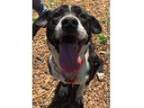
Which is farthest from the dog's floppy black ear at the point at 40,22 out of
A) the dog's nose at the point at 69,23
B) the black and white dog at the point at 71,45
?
the dog's nose at the point at 69,23

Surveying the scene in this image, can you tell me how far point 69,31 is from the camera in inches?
137

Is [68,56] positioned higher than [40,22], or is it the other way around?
[40,22]

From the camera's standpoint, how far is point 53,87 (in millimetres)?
3529

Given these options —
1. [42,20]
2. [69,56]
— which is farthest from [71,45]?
[42,20]

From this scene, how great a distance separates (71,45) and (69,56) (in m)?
0.05

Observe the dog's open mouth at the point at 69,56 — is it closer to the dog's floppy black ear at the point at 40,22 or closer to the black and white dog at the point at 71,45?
the black and white dog at the point at 71,45

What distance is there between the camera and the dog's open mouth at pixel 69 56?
351 centimetres

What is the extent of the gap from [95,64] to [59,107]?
0.85 feet

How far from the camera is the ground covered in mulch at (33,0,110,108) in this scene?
352 cm

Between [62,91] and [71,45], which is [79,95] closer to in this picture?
[62,91]

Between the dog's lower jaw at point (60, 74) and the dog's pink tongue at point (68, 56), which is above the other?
the dog's pink tongue at point (68, 56)

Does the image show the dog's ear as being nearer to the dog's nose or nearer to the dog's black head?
the dog's black head
